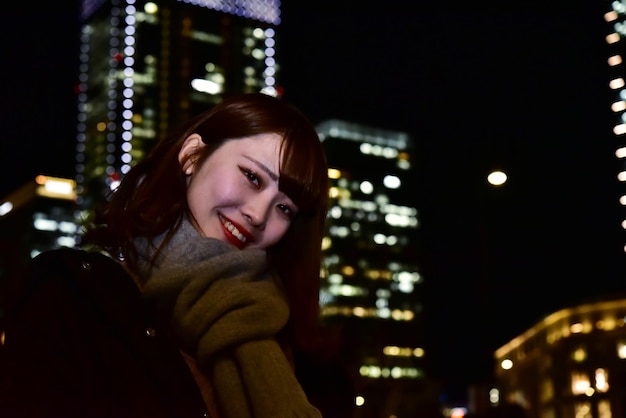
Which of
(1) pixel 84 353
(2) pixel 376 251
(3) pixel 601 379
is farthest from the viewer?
(2) pixel 376 251

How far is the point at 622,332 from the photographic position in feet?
333

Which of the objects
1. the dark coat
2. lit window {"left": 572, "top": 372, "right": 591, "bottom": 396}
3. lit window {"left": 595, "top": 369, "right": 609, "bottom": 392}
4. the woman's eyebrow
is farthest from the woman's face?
lit window {"left": 572, "top": 372, "right": 591, "bottom": 396}

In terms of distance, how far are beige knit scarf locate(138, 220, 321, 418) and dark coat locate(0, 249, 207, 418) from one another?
0.11 metres

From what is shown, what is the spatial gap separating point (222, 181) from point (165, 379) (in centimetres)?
66

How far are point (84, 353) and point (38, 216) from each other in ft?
414

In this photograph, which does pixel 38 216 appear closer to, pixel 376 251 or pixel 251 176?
pixel 376 251

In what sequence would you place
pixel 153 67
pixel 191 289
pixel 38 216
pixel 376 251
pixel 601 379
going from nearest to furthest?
pixel 191 289
pixel 153 67
pixel 601 379
pixel 38 216
pixel 376 251

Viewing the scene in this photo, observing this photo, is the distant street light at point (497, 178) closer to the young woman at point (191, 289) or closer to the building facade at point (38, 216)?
the young woman at point (191, 289)

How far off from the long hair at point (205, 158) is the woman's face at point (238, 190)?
30 millimetres

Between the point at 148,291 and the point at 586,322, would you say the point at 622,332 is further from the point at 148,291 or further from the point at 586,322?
the point at 148,291

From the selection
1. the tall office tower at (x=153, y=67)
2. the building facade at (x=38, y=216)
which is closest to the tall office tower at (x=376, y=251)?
the tall office tower at (x=153, y=67)

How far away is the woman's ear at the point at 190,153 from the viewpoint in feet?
8.17

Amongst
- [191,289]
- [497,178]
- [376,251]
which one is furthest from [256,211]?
[376,251]

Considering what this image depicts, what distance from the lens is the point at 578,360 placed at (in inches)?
4316
